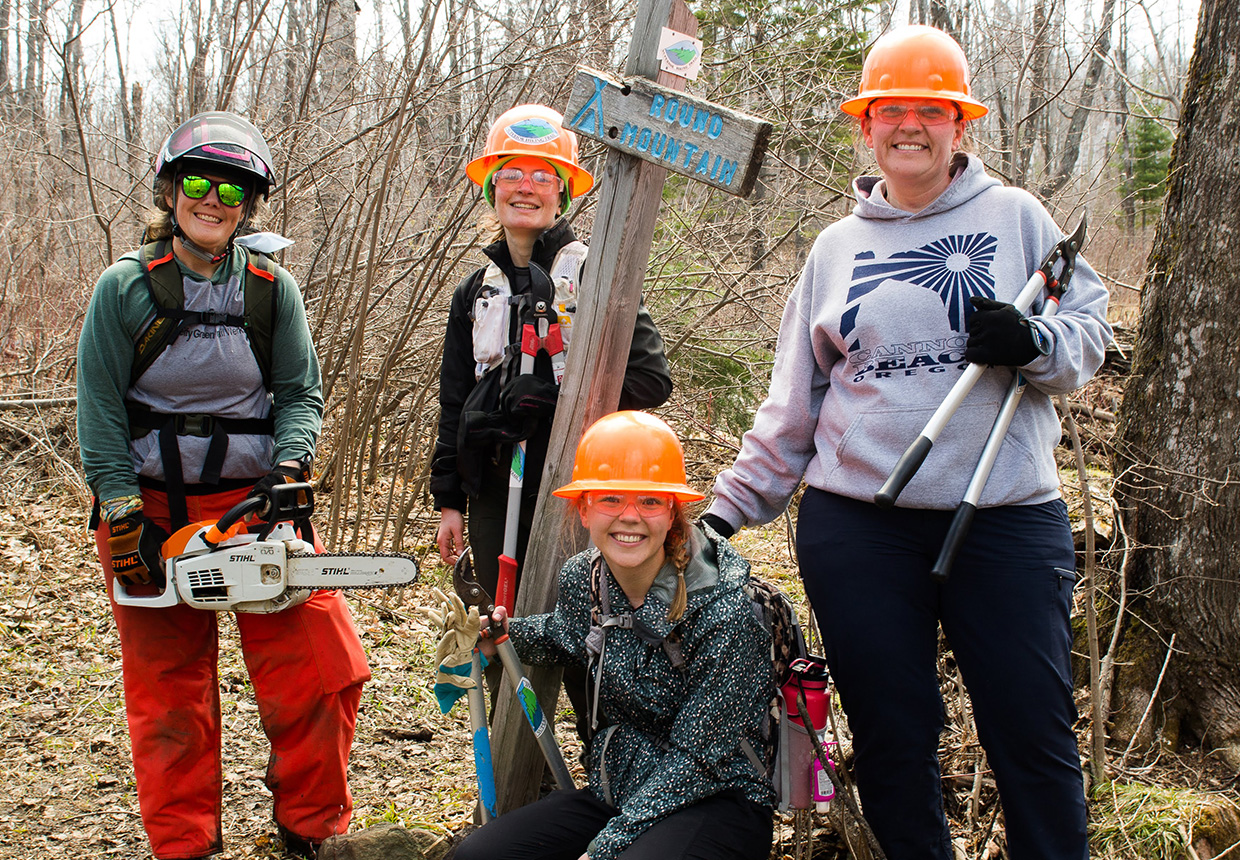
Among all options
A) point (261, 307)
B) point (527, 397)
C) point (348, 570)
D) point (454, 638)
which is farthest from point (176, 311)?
point (454, 638)

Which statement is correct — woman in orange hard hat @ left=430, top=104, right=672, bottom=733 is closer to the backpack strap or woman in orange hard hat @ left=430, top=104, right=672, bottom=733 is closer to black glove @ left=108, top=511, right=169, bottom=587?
the backpack strap

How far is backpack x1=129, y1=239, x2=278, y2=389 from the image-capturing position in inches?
108

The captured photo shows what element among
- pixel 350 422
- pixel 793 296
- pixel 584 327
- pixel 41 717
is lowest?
pixel 41 717

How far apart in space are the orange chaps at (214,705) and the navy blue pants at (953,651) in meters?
1.57

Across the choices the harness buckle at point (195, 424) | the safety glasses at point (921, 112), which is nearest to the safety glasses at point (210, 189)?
the harness buckle at point (195, 424)

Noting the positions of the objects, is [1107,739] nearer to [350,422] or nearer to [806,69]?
[350,422]

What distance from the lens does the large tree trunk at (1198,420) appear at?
3.17 m

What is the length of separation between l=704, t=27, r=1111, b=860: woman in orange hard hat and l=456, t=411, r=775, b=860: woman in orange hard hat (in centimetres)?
25

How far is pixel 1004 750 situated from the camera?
2.03 m

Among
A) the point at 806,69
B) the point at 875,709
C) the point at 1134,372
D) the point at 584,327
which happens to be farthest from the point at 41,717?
the point at 806,69

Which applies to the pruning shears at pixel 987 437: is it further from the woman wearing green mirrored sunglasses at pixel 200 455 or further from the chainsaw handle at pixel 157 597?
the chainsaw handle at pixel 157 597

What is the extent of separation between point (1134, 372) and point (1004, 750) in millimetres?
2039

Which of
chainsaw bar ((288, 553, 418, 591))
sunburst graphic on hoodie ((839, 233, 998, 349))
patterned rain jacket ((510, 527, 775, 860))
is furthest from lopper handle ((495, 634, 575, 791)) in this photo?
sunburst graphic on hoodie ((839, 233, 998, 349))

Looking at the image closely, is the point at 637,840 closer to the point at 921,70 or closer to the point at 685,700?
the point at 685,700
